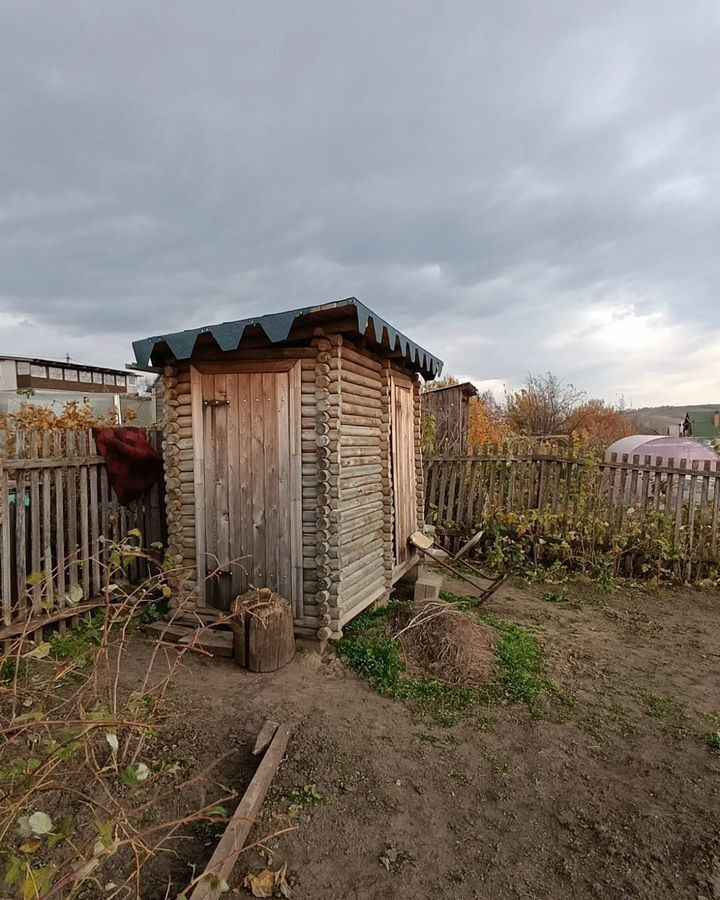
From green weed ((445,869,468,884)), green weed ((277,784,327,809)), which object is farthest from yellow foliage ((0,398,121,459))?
green weed ((445,869,468,884))

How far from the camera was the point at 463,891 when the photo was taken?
238 cm

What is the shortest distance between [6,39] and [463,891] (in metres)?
7.74

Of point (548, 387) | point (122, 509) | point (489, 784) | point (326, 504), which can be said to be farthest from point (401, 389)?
point (548, 387)

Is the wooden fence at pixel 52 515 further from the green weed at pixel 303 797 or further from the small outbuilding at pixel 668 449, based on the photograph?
the small outbuilding at pixel 668 449

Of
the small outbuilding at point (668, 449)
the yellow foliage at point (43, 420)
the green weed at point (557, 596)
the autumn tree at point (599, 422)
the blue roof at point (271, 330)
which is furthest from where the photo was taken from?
the autumn tree at point (599, 422)

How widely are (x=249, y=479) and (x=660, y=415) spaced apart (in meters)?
51.8

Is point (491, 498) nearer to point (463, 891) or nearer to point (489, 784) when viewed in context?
point (489, 784)

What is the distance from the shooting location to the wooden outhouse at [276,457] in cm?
481

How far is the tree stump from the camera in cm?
441

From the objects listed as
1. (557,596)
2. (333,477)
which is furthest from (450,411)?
(333,477)

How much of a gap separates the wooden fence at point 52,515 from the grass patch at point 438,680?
8.45 feet

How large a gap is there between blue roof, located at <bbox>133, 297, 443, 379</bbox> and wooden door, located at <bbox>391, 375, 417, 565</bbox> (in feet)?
4.53

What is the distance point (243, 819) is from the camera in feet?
8.38

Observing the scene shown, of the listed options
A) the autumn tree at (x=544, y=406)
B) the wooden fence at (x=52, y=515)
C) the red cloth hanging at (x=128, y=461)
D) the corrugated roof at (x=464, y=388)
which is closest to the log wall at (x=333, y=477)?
the red cloth hanging at (x=128, y=461)
